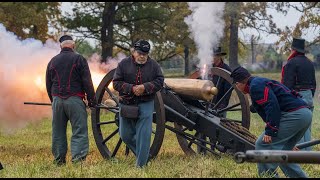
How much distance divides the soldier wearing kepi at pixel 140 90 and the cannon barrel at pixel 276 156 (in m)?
2.83

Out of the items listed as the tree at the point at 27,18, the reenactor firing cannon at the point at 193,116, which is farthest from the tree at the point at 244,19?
the reenactor firing cannon at the point at 193,116

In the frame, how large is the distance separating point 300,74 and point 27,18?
1663 centimetres

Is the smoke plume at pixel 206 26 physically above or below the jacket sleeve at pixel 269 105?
above

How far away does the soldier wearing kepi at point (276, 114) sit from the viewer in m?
5.52

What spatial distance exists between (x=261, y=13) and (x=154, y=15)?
5164 mm

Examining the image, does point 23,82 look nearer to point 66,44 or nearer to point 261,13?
point 66,44

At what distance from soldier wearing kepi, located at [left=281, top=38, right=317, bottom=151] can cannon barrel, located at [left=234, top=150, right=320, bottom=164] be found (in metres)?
3.56

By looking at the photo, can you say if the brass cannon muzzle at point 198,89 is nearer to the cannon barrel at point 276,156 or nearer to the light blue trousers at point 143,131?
the light blue trousers at point 143,131

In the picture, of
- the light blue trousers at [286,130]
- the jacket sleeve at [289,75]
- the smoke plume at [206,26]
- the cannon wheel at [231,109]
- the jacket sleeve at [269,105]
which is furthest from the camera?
the smoke plume at [206,26]

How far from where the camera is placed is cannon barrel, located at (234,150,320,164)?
3.67 metres

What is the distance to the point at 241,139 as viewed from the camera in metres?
7.07

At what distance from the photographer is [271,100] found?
5500mm

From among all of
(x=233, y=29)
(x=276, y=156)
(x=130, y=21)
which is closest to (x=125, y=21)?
(x=130, y=21)

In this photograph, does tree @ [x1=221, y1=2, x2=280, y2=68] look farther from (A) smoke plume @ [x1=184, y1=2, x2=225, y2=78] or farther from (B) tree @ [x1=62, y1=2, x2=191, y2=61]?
(A) smoke plume @ [x1=184, y1=2, x2=225, y2=78]
